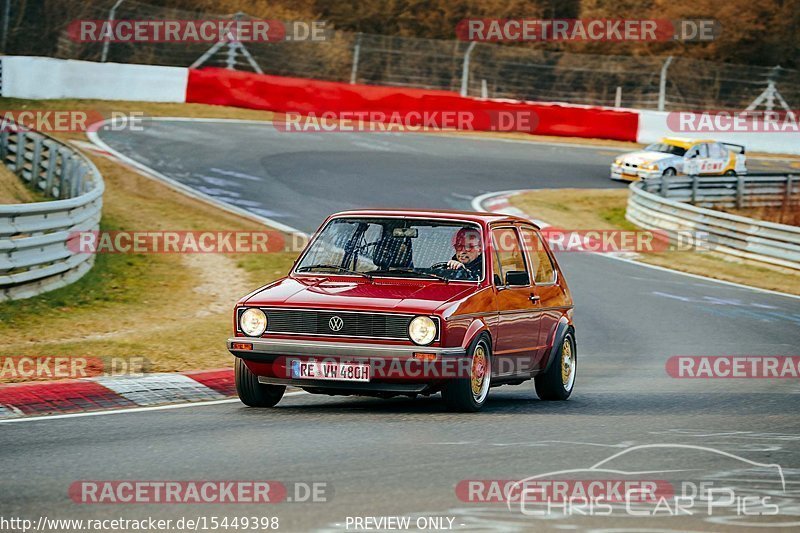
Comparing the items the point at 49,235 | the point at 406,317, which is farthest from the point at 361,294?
the point at 49,235

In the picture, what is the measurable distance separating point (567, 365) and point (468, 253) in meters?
1.78

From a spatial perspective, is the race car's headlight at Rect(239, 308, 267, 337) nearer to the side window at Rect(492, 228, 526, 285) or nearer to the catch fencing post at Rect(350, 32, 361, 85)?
the side window at Rect(492, 228, 526, 285)

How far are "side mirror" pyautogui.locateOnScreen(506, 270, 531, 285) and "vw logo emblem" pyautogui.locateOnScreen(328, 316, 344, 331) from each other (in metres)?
1.70

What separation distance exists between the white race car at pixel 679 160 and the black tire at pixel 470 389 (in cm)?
2381

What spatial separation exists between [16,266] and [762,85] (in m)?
36.1

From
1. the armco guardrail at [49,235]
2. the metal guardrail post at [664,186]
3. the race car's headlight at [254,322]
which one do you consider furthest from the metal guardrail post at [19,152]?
the race car's headlight at [254,322]

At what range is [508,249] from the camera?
35.6 feet

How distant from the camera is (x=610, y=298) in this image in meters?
18.0

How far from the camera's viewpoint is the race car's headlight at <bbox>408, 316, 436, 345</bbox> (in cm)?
866

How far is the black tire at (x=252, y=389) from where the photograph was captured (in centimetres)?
929

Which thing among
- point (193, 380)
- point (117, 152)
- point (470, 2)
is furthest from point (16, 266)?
point (470, 2)

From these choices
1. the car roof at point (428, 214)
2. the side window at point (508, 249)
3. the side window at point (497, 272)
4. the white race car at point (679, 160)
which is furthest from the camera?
the white race car at point (679, 160)

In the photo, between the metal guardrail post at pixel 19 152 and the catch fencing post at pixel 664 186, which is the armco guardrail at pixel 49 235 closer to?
the metal guardrail post at pixel 19 152

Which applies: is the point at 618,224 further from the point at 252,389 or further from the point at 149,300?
the point at 252,389
